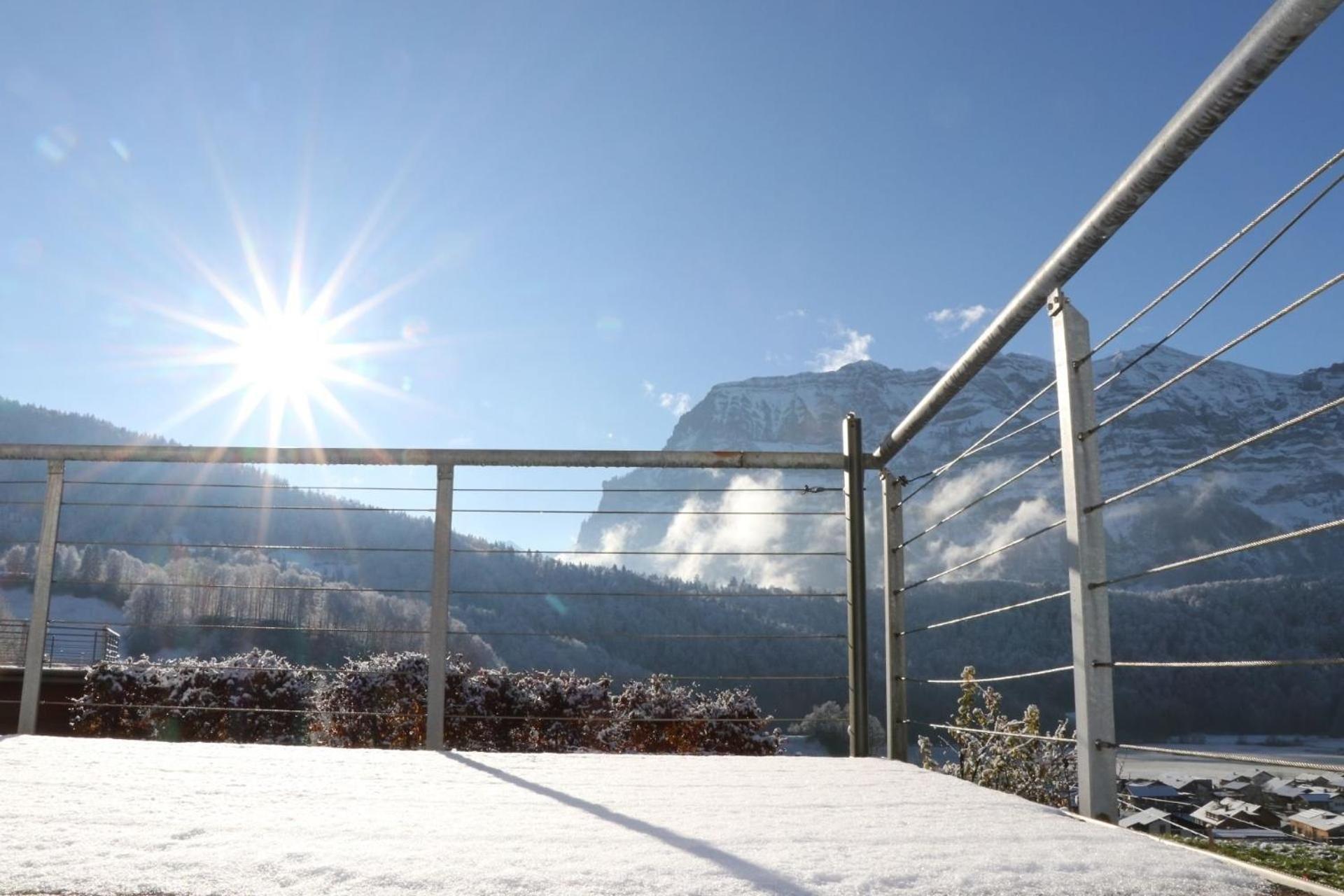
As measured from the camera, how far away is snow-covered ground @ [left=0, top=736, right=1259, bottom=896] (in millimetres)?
765

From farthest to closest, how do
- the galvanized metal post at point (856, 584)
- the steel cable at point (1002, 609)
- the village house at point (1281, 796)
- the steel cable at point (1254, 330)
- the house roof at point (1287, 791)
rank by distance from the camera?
the village house at point (1281, 796)
the house roof at point (1287, 791)
the galvanized metal post at point (856, 584)
the steel cable at point (1002, 609)
the steel cable at point (1254, 330)

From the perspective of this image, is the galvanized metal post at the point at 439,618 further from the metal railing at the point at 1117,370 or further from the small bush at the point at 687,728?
the small bush at the point at 687,728

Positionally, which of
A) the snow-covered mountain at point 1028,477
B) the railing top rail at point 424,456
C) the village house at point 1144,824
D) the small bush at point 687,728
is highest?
the snow-covered mountain at point 1028,477

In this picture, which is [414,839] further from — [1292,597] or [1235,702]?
[1292,597]

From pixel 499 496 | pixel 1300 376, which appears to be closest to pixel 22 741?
pixel 499 496

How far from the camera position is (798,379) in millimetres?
125312

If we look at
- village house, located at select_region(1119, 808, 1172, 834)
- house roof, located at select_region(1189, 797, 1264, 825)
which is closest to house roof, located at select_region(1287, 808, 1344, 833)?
house roof, located at select_region(1189, 797, 1264, 825)

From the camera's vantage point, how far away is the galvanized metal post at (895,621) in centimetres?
220

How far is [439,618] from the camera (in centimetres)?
229

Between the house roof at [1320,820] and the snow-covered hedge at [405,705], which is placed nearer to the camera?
the snow-covered hedge at [405,705]

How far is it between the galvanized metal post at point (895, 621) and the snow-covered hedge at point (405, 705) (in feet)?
11.6

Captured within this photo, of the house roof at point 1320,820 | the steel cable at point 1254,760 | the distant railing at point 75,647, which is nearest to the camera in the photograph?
the steel cable at point 1254,760

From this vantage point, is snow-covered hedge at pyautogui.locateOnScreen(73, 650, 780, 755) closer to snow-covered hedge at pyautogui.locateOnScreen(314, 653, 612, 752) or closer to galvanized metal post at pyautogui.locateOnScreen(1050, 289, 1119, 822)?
snow-covered hedge at pyautogui.locateOnScreen(314, 653, 612, 752)

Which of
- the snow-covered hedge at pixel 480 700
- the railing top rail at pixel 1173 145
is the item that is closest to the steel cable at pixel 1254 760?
the railing top rail at pixel 1173 145
